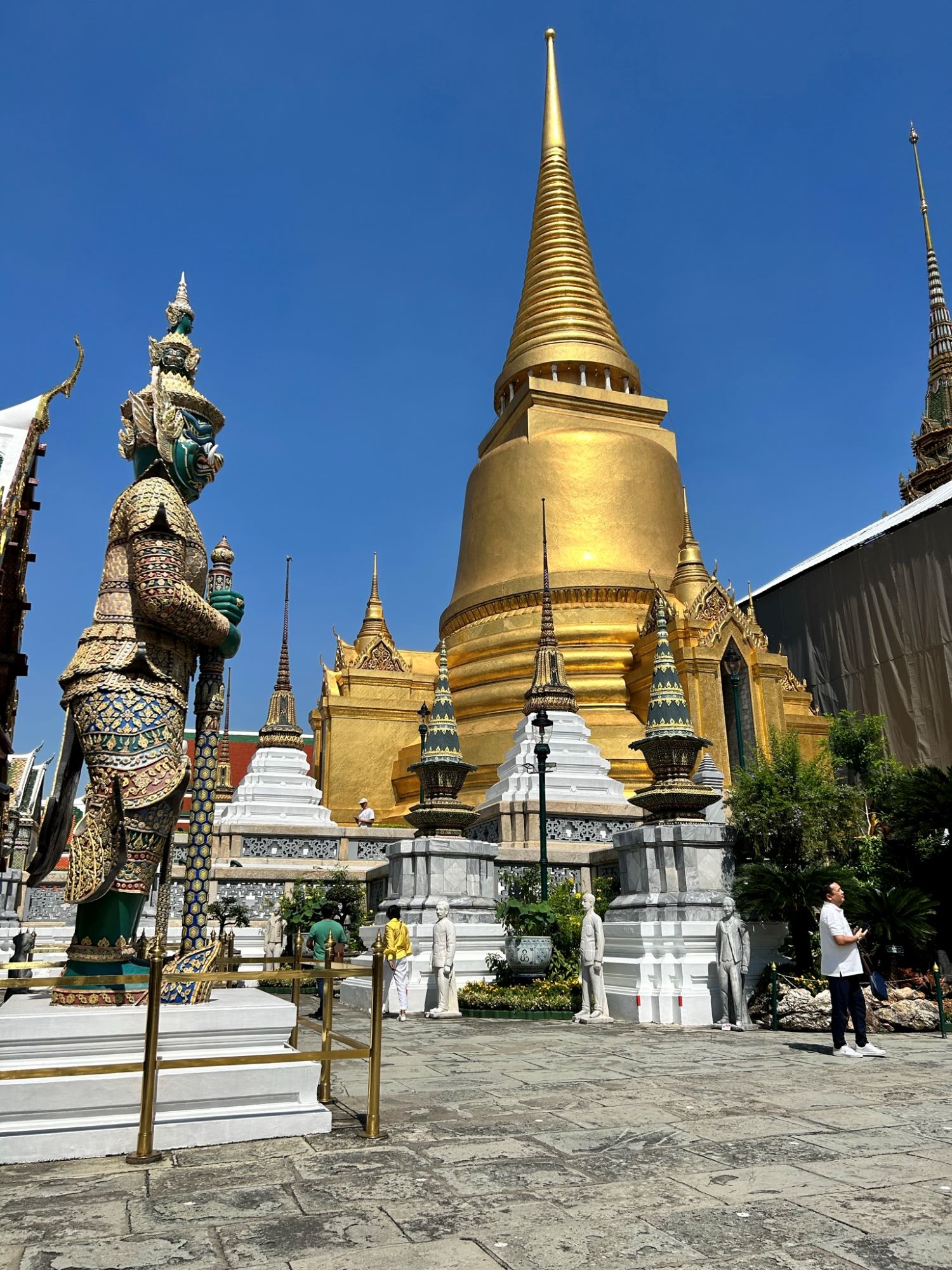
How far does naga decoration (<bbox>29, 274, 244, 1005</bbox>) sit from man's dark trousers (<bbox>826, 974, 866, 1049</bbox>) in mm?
4870

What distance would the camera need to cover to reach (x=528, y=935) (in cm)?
1150

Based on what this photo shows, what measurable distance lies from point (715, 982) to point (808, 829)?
7.12 feet

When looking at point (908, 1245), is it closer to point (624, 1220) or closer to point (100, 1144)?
point (624, 1220)

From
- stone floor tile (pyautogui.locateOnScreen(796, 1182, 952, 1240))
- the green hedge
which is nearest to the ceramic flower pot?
the green hedge

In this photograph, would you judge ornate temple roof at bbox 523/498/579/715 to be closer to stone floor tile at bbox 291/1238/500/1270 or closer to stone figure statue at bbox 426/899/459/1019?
stone figure statue at bbox 426/899/459/1019

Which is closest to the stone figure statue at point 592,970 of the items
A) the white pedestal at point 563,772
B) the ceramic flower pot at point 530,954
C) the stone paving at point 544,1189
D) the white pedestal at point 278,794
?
the ceramic flower pot at point 530,954

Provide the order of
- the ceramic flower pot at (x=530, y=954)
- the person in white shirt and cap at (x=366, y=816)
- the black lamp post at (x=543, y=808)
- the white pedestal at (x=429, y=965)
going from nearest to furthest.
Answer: the white pedestal at (x=429, y=965), the ceramic flower pot at (x=530, y=954), the black lamp post at (x=543, y=808), the person in white shirt and cap at (x=366, y=816)

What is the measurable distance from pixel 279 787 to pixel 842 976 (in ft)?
51.2

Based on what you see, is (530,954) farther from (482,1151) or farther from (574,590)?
(574,590)

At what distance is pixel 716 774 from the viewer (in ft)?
61.4

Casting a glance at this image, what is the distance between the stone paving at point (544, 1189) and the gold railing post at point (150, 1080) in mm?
89

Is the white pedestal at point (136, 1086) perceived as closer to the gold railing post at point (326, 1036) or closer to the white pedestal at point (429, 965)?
the gold railing post at point (326, 1036)

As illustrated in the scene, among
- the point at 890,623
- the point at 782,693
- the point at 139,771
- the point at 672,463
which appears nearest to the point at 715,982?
the point at 139,771

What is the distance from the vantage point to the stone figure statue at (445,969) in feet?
34.7
